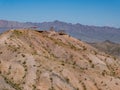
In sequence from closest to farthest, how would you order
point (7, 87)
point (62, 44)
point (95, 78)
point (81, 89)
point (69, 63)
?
1. point (7, 87)
2. point (81, 89)
3. point (95, 78)
4. point (69, 63)
5. point (62, 44)

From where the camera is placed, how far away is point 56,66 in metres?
61.9

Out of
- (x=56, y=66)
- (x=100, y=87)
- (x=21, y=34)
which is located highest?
(x=21, y=34)

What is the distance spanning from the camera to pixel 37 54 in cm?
6562

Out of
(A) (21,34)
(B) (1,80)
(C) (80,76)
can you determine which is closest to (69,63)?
(C) (80,76)

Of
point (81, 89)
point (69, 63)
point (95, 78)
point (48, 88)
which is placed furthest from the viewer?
point (69, 63)

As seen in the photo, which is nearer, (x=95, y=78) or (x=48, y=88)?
(x=48, y=88)

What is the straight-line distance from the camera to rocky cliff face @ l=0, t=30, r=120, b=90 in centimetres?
5738

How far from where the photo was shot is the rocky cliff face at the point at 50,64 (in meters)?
57.4

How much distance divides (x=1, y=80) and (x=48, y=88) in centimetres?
817

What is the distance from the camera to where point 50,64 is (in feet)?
203

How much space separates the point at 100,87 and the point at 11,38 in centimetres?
2052

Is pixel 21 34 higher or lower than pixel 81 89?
higher

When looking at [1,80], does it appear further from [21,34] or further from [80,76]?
[21,34]

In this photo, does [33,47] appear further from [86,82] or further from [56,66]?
[86,82]
